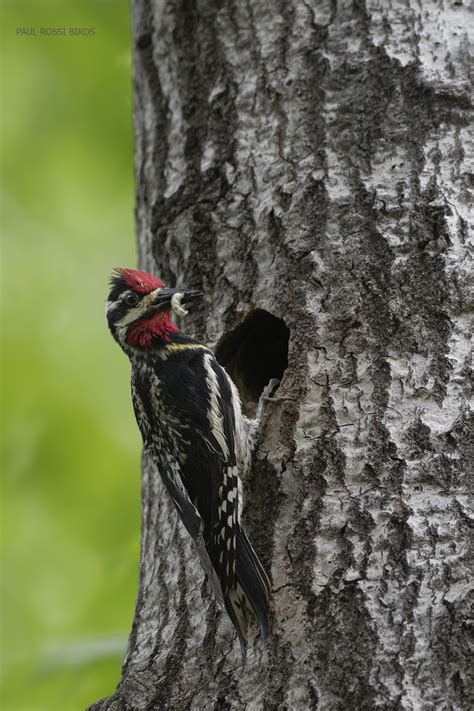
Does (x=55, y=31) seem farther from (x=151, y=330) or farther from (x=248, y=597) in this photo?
(x=248, y=597)

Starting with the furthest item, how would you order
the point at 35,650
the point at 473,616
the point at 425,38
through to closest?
the point at 35,650
the point at 425,38
the point at 473,616

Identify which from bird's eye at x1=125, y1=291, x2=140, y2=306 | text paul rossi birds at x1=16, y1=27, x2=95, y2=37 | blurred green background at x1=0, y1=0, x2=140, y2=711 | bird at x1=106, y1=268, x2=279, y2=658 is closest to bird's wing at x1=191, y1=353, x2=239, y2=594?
bird at x1=106, y1=268, x2=279, y2=658

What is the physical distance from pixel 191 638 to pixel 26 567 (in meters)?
3.26

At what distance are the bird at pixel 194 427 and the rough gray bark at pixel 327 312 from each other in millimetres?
88

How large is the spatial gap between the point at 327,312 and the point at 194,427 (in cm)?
85

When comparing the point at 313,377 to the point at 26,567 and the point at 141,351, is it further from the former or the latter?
the point at 26,567

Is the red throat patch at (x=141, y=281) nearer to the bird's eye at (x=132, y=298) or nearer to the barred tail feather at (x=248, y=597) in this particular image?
the bird's eye at (x=132, y=298)

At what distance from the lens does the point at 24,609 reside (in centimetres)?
580

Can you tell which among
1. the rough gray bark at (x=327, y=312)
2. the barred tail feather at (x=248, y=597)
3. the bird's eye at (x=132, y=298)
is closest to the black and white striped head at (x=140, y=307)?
the bird's eye at (x=132, y=298)

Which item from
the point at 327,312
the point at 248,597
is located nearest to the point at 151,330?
the point at 327,312

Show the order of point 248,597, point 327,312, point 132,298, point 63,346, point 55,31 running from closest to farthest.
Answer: point 248,597
point 327,312
point 132,298
point 55,31
point 63,346

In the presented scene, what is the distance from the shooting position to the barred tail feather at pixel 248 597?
2.68 m

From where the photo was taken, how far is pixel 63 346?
5.88 metres

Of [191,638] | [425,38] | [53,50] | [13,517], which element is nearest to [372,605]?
[191,638]
